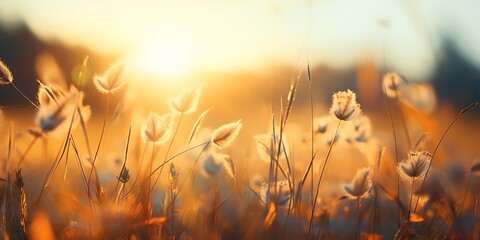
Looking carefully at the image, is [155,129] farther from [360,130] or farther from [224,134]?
[360,130]

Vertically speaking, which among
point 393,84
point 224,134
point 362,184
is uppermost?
point 393,84

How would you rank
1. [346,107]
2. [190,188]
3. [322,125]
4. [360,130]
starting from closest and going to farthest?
[346,107], [190,188], [322,125], [360,130]

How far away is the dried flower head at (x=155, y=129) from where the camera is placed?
7.13ft

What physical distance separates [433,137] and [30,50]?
2323 centimetres

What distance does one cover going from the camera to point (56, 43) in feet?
83.9

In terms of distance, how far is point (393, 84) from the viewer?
278 cm

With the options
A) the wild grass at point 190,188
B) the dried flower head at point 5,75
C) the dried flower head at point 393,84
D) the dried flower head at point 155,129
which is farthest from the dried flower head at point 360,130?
the dried flower head at point 5,75

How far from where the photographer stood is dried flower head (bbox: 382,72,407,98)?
106 inches

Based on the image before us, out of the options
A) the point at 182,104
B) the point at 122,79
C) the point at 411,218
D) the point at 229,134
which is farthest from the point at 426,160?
the point at 122,79

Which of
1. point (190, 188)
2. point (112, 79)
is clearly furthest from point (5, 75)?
point (190, 188)

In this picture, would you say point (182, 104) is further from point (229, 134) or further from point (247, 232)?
point (247, 232)

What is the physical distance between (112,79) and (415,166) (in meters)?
1.00

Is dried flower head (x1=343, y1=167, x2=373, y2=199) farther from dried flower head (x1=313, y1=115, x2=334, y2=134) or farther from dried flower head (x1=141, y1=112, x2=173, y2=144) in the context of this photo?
dried flower head (x1=313, y1=115, x2=334, y2=134)

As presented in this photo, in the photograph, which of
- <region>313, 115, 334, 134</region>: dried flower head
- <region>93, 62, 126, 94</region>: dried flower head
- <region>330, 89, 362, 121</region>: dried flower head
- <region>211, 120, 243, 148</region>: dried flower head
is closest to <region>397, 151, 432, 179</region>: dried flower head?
<region>330, 89, 362, 121</region>: dried flower head
